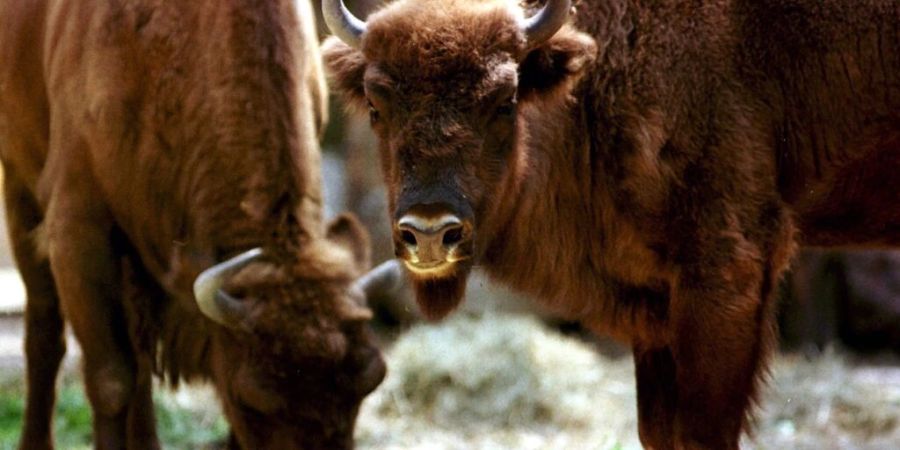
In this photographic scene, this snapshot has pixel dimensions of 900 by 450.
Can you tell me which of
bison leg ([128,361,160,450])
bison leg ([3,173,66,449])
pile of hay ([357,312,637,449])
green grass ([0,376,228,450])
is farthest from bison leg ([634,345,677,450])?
bison leg ([3,173,66,449])

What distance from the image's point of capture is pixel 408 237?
3.95m

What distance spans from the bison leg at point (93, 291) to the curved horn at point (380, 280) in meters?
1.06

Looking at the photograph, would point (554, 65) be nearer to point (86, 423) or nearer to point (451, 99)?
point (451, 99)

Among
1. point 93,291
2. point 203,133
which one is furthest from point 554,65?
point 93,291

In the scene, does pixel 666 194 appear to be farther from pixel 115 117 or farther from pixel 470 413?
pixel 470 413

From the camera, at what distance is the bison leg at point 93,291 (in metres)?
5.46

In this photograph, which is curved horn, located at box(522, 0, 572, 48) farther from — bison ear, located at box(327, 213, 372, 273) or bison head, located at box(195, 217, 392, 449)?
bison ear, located at box(327, 213, 372, 273)

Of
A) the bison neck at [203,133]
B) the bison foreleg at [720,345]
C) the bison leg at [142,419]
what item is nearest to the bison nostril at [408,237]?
the bison foreleg at [720,345]

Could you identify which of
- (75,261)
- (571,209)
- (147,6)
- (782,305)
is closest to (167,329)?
(75,261)

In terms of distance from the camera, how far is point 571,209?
4.68m

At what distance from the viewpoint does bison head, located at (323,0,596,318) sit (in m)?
3.98

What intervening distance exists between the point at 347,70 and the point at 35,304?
2586 millimetres

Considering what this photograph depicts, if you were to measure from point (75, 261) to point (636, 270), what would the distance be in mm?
2237

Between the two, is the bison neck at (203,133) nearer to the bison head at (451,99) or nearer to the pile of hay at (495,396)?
the bison head at (451,99)
